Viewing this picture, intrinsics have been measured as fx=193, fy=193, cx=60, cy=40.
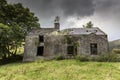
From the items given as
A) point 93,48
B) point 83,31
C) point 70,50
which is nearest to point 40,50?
point 70,50

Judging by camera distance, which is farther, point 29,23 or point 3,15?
point 29,23

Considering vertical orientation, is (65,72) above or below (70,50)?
below

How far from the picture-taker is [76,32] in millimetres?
37812

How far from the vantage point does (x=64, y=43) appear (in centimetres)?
3678

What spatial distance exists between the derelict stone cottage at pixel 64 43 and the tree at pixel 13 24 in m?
2.61

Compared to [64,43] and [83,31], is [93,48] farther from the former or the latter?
[64,43]

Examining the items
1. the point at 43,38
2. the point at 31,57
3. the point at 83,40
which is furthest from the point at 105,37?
the point at 31,57

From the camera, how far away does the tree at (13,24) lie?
36100mm

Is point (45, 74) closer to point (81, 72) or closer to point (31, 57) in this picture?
point (81, 72)

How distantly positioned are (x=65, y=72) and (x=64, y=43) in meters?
10.7

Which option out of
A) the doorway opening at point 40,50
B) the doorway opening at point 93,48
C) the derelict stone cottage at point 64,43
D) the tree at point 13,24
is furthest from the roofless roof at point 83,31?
the tree at point 13,24

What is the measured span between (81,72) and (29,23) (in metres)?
21.9

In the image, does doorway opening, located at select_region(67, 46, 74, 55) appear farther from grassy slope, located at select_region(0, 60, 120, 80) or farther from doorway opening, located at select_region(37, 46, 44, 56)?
grassy slope, located at select_region(0, 60, 120, 80)

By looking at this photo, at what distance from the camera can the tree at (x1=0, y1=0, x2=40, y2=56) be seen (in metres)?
36.1
